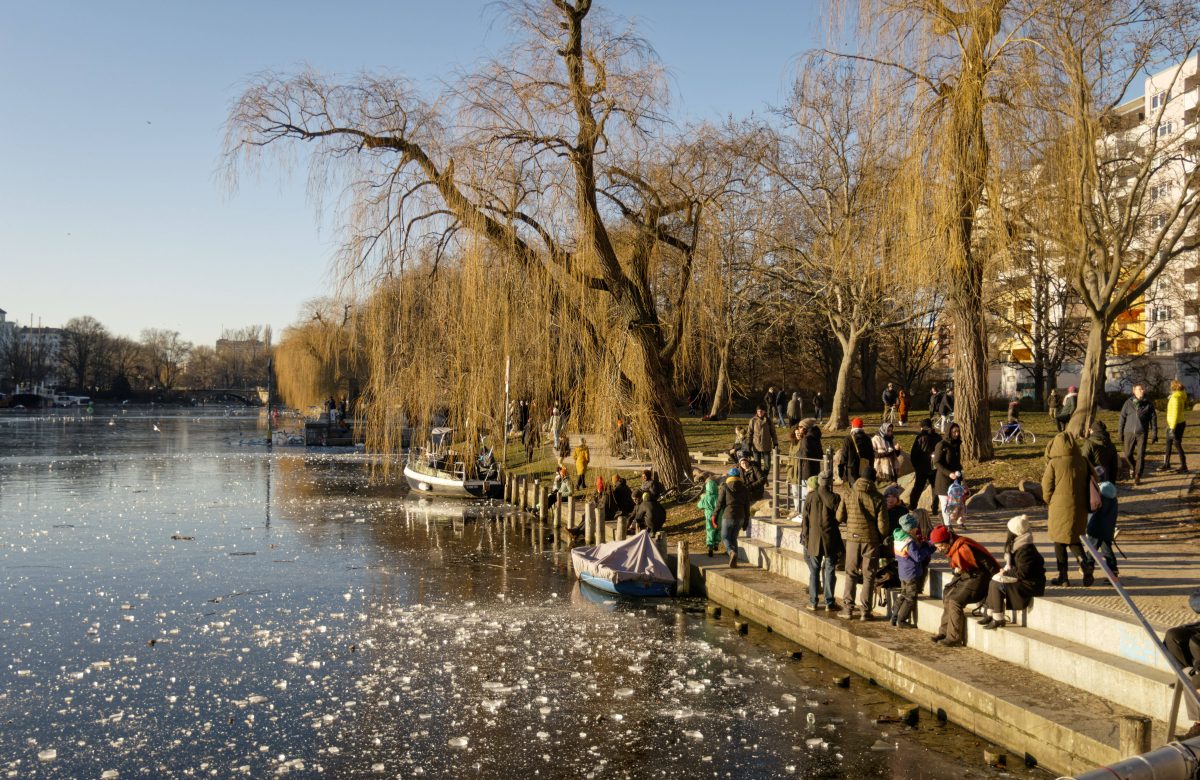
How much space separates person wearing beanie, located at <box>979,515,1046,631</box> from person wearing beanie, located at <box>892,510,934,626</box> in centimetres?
108

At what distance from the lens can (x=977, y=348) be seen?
1903 cm

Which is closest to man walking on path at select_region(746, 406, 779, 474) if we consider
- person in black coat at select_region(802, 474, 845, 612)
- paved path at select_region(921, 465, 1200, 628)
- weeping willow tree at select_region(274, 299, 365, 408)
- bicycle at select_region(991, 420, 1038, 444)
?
paved path at select_region(921, 465, 1200, 628)

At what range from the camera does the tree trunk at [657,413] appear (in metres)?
21.1

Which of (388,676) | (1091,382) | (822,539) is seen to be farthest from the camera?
(1091,382)

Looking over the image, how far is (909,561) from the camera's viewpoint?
11.8 metres

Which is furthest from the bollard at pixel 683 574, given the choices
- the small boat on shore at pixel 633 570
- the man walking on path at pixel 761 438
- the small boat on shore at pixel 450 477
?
the small boat on shore at pixel 450 477

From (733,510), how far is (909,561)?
526 centimetres

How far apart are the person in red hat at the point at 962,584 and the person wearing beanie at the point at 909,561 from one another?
499 millimetres

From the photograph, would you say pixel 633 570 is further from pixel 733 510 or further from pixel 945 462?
pixel 945 462

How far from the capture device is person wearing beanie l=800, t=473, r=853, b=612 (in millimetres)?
12922

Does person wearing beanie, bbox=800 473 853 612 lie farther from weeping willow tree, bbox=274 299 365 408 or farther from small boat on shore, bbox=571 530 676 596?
weeping willow tree, bbox=274 299 365 408

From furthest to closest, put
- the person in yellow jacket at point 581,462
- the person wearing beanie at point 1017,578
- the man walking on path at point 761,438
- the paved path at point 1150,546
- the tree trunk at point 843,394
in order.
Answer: the tree trunk at point 843,394, the person in yellow jacket at point 581,462, the man walking on path at point 761,438, the paved path at point 1150,546, the person wearing beanie at point 1017,578

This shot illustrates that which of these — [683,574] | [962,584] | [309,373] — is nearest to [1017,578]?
[962,584]

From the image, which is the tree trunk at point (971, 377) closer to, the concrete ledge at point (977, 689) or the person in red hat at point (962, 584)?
the concrete ledge at point (977, 689)
